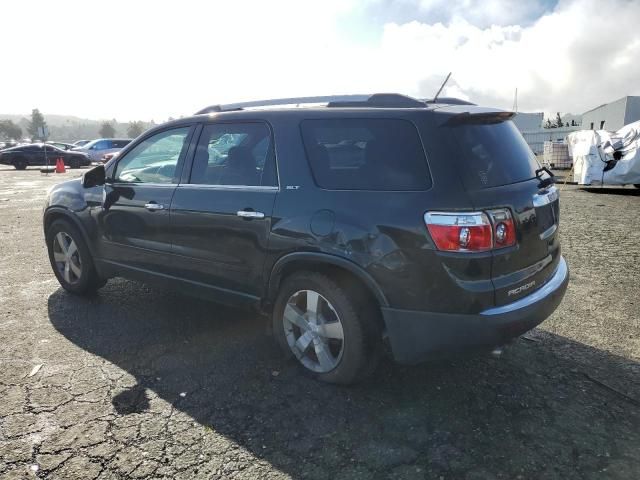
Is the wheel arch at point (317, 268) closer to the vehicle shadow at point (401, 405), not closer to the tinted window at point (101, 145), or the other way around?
the vehicle shadow at point (401, 405)

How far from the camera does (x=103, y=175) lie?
4434 millimetres

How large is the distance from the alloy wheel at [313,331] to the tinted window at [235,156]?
84cm

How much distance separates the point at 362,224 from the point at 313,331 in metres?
0.86

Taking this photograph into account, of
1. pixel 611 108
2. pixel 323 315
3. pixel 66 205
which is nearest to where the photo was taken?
pixel 323 315

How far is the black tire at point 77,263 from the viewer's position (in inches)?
185

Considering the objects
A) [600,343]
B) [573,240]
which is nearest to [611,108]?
[573,240]

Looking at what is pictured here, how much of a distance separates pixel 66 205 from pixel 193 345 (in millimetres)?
2128

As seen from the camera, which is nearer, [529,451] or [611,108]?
[529,451]

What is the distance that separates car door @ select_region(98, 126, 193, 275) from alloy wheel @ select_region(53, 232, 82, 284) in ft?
1.71

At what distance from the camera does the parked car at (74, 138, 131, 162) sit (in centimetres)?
2814

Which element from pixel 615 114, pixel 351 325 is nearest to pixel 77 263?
pixel 351 325

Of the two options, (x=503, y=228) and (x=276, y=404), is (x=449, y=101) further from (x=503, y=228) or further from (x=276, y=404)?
(x=276, y=404)

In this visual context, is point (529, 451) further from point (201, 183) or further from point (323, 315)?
point (201, 183)

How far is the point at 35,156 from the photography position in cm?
2562
